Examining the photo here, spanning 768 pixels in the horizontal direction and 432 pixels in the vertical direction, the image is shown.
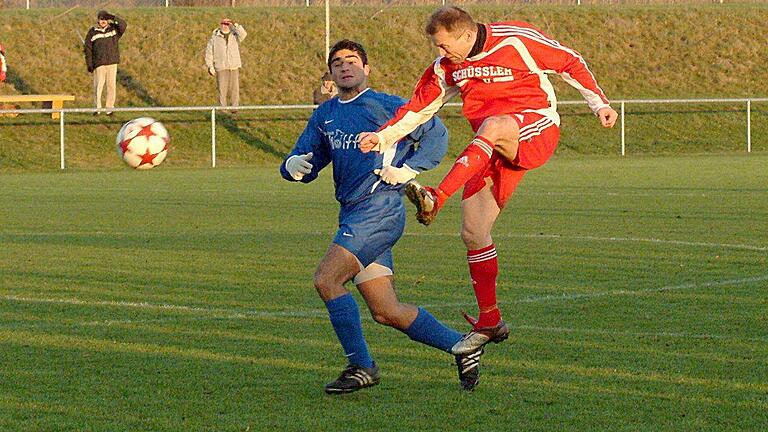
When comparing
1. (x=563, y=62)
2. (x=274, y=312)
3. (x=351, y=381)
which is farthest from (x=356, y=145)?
(x=274, y=312)

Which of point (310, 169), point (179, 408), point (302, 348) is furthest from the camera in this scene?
point (302, 348)

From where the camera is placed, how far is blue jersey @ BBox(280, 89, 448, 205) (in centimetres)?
734

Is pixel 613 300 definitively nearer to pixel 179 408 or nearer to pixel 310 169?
pixel 310 169

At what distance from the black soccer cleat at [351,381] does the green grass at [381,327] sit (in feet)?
0.17

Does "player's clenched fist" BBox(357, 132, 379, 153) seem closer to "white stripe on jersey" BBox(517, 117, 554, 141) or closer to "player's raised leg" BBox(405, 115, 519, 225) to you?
"player's raised leg" BBox(405, 115, 519, 225)

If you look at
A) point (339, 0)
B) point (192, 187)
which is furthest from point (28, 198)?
point (339, 0)

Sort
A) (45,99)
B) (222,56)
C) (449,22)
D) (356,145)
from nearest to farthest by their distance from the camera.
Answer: (356,145) → (449,22) → (45,99) → (222,56)

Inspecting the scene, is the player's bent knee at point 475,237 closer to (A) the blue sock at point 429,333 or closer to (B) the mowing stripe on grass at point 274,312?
(A) the blue sock at point 429,333

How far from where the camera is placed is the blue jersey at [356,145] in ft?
24.1

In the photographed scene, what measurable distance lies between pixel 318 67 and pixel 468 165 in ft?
105

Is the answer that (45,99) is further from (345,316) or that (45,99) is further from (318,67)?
(345,316)

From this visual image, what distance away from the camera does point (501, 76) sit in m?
7.62

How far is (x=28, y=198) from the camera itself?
858 inches

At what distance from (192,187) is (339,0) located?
84.1ft
